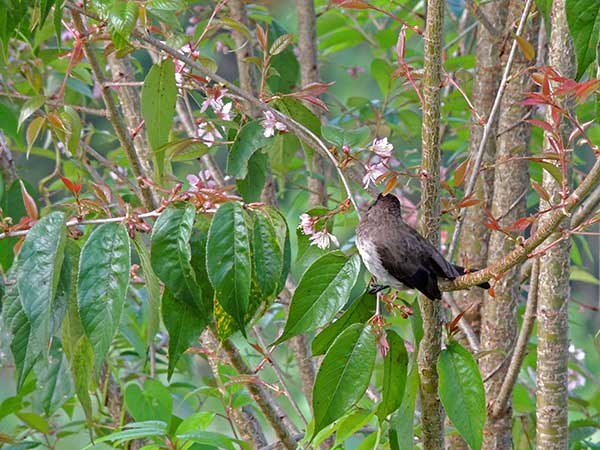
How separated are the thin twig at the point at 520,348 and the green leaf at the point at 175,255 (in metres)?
0.62

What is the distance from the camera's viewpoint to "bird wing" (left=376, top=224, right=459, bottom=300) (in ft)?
3.23

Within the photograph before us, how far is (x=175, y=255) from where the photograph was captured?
90cm

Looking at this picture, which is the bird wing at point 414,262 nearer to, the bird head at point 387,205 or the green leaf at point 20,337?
the bird head at point 387,205

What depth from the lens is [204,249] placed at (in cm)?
97

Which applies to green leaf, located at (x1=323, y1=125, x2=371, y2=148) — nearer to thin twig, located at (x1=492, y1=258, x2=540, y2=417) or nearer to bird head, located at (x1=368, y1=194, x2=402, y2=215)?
bird head, located at (x1=368, y1=194, x2=402, y2=215)

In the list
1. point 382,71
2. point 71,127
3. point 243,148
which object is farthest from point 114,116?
point 382,71

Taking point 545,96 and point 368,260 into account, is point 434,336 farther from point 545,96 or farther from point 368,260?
point 545,96

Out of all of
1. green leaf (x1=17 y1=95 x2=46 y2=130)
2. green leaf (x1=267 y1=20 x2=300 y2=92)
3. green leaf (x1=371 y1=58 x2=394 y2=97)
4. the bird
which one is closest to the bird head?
the bird

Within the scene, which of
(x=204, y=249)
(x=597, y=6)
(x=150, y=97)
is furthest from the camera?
(x=150, y=97)

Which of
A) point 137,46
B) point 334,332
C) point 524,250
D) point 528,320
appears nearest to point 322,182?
point 528,320

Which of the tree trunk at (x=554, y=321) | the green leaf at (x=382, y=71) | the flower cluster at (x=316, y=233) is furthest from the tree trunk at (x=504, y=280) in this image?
the flower cluster at (x=316, y=233)

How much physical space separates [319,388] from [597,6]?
431 mm

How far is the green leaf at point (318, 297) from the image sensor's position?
92cm

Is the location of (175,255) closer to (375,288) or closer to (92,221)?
(92,221)
